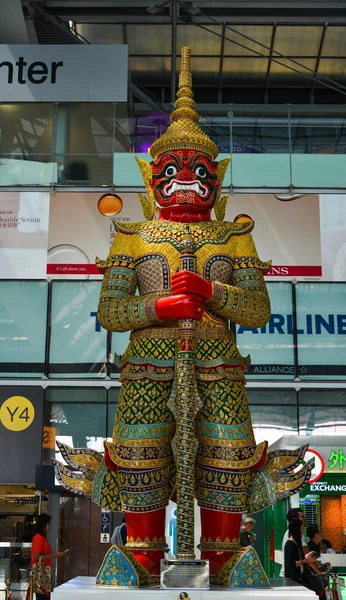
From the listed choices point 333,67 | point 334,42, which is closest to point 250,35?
point 334,42

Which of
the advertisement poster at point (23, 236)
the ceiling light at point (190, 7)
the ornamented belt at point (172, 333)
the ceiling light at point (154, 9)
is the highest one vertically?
the ceiling light at point (154, 9)

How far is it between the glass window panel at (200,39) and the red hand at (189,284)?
41.2 feet

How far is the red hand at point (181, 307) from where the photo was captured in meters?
4.52

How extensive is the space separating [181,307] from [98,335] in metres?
8.29

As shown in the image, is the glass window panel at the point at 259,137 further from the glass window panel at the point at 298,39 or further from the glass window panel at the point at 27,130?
the glass window panel at the point at 298,39

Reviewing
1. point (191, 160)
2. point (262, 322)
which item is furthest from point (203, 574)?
point (191, 160)

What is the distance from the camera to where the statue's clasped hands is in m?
4.52

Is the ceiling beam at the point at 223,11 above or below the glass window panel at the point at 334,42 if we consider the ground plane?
below

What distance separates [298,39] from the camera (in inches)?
659

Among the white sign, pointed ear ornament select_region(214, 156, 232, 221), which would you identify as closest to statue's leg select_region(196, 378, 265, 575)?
pointed ear ornament select_region(214, 156, 232, 221)

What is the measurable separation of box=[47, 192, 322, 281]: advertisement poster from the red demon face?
32.0 feet

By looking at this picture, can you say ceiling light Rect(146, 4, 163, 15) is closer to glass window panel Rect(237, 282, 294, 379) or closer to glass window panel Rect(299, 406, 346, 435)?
glass window panel Rect(237, 282, 294, 379)

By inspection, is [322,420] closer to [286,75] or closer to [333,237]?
[333,237]

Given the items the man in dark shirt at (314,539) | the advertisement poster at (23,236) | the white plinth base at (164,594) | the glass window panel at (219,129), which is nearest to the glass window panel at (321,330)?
the glass window panel at (219,129)
